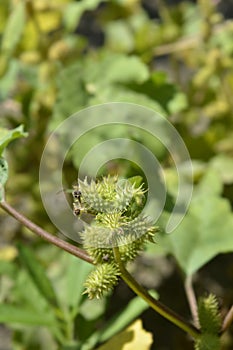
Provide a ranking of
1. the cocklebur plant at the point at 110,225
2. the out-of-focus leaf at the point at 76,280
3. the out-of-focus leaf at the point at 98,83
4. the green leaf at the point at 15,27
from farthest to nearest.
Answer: the green leaf at the point at 15,27, the out-of-focus leaf at the point at 98,83, the out-of-focus leaf at the point at 76,280, the cocklebur plant at the point at 110,225

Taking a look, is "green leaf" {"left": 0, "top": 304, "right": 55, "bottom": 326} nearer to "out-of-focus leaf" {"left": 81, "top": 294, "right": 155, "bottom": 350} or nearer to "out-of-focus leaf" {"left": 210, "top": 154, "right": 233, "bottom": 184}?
"out-of-focus leaf" {"left": 81, "top": 294, "right": 155, "bottom": 350}

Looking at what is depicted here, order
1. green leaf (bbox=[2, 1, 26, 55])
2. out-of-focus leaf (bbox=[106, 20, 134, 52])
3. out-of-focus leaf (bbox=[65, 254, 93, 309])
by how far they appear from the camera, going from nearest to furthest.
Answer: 1. out-of-focus leaf (bbox=[65, 254, 93, 309])
2. green leaf (bbox=[2, 1, 26, 55])
3. out-of-focus leaf (bbox=[106, 20, 134, 52])

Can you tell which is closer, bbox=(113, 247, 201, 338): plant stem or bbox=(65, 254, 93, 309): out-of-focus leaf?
bbox=(113, 247, 201, 338): plant stem

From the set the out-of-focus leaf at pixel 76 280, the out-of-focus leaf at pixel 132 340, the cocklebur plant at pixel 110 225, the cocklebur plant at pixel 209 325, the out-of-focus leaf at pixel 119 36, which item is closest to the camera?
the cocklebur plant at pixel 110 225

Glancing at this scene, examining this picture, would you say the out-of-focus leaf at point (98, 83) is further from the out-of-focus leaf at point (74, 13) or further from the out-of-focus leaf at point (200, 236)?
the out-of-focus leaf at point (200, 236)

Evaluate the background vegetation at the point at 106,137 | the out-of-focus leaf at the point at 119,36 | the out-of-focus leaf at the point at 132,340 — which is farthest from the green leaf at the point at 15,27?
the out-of-focus leaf at the point at 132,340

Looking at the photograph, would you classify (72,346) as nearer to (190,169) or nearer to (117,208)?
(117,208)

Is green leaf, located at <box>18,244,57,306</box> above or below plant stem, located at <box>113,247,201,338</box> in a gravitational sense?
below

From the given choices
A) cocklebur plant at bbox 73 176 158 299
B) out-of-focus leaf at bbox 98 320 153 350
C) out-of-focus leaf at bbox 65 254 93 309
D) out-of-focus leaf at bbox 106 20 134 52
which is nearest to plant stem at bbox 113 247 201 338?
cocklebur plant at bbox 73 176 158 299
